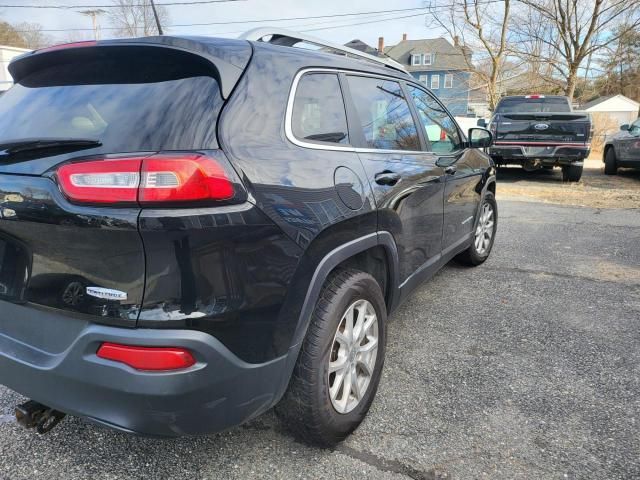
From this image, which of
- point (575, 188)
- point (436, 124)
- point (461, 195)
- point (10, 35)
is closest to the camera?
point (436, 124)

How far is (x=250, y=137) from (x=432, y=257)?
2041 mm

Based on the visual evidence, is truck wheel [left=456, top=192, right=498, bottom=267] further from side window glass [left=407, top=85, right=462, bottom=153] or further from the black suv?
the black suv

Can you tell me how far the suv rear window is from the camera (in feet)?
5.43

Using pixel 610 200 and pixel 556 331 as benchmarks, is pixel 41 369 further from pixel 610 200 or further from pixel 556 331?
pixel 610 200

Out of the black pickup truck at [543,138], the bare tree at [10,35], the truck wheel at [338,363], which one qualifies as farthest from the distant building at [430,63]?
the truck wheel at [338,363]

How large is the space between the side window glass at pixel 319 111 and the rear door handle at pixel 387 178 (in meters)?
0.27

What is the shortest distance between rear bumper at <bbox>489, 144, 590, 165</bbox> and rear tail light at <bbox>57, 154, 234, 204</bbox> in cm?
1007

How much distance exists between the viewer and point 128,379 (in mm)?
1574

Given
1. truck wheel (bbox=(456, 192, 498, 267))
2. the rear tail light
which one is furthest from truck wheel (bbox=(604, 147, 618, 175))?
the rear tail light

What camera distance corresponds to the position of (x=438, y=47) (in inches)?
2008

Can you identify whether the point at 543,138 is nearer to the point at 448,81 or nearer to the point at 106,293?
the point at 106,293

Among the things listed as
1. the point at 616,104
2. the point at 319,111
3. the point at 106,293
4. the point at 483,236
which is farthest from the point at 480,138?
the point at 616,104

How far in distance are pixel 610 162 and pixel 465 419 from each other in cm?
1246

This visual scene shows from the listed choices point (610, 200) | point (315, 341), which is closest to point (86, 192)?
point (315, 341)
